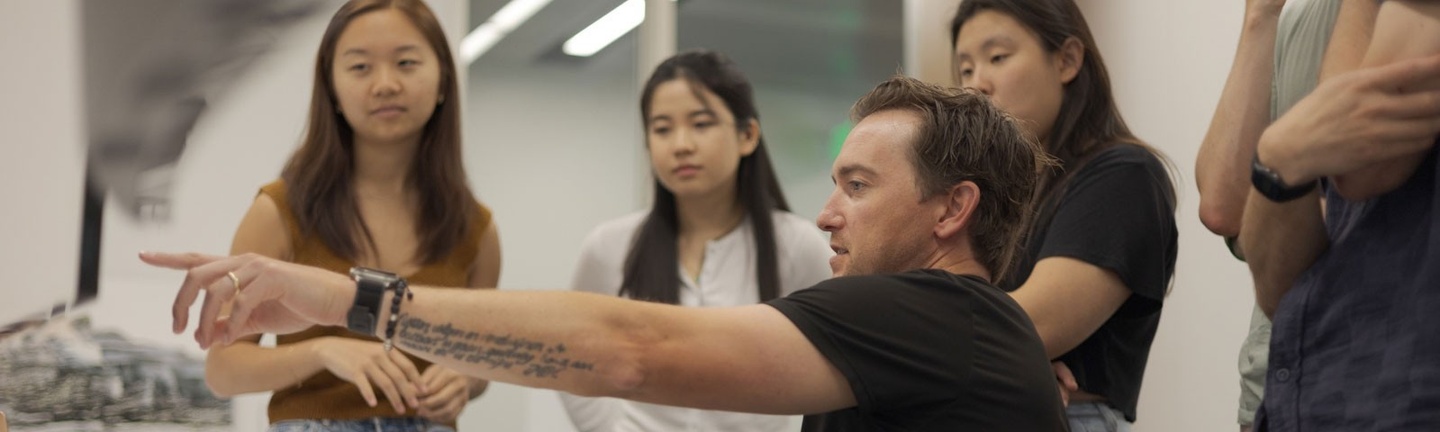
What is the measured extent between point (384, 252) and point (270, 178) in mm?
1509

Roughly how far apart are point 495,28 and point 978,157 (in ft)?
9.98

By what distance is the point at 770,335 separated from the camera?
1476mm

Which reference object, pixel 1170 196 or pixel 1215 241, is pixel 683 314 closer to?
pixel 1170 196

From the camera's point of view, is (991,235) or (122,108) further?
(122,108)

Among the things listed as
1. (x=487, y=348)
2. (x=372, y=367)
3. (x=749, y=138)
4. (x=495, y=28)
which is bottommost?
(x=372, y=367)

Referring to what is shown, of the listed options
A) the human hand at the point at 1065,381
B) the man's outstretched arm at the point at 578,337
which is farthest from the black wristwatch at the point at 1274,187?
the human hand at the point at 1065,381

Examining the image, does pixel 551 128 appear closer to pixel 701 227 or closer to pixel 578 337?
pixel 701 227

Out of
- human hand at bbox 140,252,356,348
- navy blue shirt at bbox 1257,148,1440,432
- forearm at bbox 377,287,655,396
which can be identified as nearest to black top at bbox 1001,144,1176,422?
navy blue shirt at bbox 1257,148,1440,432

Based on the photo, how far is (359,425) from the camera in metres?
2.45

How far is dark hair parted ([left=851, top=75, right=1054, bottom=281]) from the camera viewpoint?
5.66 feet

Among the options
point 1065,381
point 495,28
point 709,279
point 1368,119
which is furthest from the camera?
point 495,28

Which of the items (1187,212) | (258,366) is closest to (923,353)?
(258,366)

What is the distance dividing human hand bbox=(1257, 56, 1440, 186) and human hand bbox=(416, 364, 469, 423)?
5.01ft

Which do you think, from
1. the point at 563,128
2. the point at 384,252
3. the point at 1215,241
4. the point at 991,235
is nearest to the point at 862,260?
the point at 991,235
